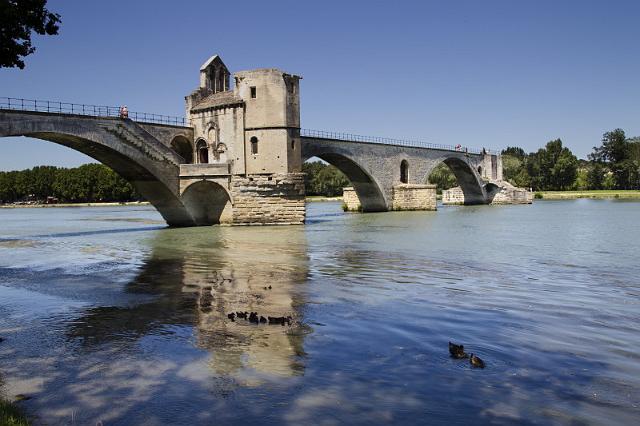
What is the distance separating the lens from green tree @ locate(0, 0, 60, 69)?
12156 mm

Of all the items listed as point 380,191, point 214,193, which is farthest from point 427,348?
point 380,191

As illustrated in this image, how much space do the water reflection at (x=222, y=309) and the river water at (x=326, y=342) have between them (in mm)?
54

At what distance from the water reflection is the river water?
0.05m

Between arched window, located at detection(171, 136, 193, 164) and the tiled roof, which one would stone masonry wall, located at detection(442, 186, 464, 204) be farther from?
arched window, located at detection(171, 136, 193, 164)

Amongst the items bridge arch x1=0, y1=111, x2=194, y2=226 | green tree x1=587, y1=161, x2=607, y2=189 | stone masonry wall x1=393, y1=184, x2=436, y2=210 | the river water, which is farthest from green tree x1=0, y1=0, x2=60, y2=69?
green tree x1=587, y1=161, x2=607, y2=189

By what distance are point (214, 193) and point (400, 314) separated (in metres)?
31.0

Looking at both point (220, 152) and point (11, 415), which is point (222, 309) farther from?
point (220, 152)

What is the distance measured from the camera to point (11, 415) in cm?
600

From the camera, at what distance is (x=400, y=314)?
1166 cm

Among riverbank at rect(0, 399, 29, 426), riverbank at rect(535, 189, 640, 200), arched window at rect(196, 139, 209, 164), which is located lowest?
riverbank at rect(0, 399, 29, 426)

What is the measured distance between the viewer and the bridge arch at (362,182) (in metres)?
55.6

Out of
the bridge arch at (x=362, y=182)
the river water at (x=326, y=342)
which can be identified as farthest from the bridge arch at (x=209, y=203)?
the river water at (x=326, y=342)

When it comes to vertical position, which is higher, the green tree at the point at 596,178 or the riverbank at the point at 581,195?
the green tree at the point at 596,178

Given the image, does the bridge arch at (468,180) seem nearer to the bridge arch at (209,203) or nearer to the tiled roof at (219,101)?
the tiled roof at (219,101)
